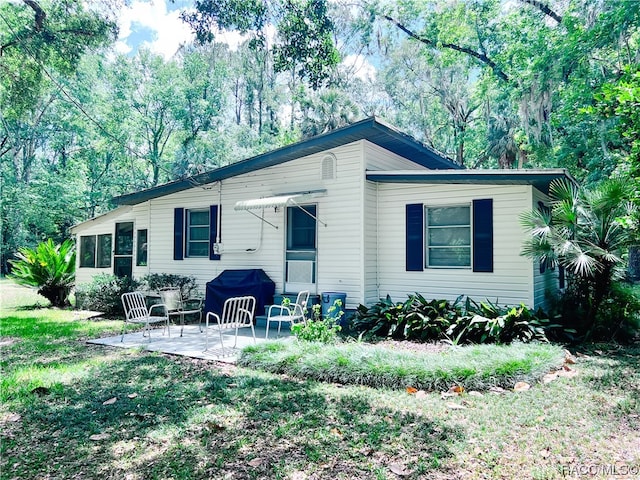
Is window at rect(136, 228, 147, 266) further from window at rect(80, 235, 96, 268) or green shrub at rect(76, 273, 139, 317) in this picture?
window at rect(80, 235, 96, 268)

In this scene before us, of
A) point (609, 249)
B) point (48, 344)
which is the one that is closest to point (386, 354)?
point (609, 249)

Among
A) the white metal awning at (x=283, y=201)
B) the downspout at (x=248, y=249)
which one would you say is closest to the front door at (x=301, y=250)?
the white metal awning at (x=283, y=201)

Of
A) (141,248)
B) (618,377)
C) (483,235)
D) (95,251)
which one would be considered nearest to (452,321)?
(483,235)

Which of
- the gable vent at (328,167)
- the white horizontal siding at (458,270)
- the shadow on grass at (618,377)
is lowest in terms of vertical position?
the shadow on grass at (618,377)

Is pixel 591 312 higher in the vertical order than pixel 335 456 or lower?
higher

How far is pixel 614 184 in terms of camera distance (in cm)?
672

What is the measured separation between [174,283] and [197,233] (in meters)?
1.40

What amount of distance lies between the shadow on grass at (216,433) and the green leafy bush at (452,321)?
113 inches

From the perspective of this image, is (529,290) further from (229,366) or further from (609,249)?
(229,366)

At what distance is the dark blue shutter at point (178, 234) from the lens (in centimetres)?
1102

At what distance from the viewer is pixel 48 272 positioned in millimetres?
12812

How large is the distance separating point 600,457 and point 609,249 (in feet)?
15.8

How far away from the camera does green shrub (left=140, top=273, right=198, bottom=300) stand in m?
10.6

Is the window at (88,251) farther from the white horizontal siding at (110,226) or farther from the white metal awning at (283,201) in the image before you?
the white metal awning at (283,201)
